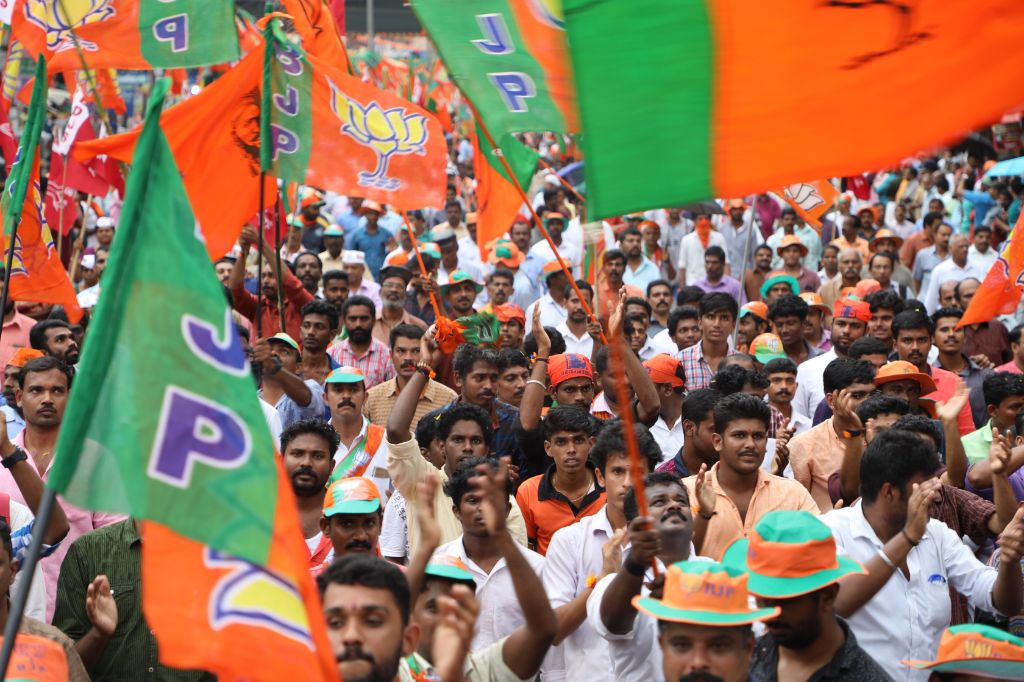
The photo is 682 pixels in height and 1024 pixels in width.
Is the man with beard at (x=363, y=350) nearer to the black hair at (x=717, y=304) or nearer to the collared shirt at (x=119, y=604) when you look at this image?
the black hair at (x=717, y=304)

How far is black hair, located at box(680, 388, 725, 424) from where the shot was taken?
673cm

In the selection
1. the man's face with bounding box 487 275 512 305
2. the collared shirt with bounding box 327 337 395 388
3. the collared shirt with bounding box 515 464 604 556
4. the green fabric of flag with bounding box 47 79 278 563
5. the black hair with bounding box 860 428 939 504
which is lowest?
the man's face with bounding box 487 275 512 305

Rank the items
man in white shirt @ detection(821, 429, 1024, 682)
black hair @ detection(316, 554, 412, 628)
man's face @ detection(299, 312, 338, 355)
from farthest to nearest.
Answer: man's face @ detection(299, 312, 338, 355)
man in white shirt @ detection(821, 429, 1024, 682)
black hair @ detection(316, 554, 412, 628)

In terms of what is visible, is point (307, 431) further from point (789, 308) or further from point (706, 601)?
point (789, 308)

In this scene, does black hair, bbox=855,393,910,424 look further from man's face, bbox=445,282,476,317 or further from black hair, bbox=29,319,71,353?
man's face, bbox=445,282,476,317

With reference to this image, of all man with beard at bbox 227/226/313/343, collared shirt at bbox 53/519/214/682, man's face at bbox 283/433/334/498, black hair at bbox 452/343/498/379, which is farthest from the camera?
man with beard at bbox 227/226/313/343

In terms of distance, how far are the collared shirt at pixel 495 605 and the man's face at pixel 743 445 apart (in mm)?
1171

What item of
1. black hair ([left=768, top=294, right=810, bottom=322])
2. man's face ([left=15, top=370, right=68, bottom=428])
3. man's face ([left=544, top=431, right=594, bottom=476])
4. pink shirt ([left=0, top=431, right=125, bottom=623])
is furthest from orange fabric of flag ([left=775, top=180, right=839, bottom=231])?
pink shirt ([left=0, top=431, right=125, bottom=623])

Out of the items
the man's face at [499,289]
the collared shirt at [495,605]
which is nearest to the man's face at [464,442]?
the collared shirt at [495,605]

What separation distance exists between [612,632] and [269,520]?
172 centimetres

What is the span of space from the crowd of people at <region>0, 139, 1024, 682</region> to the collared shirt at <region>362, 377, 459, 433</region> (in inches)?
0.7

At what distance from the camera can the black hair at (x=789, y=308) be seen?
10.3 metres

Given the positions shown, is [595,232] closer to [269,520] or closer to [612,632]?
[269,520]

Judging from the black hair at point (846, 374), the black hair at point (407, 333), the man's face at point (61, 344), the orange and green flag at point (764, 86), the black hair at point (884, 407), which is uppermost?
the orange and green flag at point (764, 86)
